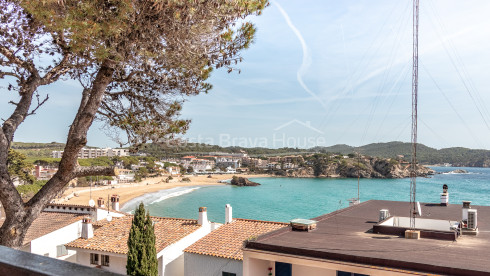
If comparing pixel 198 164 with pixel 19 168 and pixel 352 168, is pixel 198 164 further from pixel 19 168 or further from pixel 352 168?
pixel 19 168

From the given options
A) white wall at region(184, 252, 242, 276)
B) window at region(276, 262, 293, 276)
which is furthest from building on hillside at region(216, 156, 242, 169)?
window at region(276, 262, 293, 276)

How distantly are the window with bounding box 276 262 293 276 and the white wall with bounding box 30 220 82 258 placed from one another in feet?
39.0

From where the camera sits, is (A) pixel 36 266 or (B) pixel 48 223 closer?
(A) pixel 36 266

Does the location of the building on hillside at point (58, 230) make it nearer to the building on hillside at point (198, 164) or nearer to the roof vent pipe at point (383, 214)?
the roof vent pipe at point (383, 214)

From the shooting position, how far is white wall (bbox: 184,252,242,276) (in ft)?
44.3

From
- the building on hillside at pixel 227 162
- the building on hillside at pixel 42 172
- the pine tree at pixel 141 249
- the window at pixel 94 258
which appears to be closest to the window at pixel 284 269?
the pine tree at pixel 141 249

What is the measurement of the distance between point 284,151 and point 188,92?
145122 mm

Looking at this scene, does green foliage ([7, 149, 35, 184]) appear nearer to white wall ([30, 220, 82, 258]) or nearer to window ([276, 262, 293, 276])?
white wall ([30, 220, 82, 258])

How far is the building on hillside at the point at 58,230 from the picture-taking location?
677 inches

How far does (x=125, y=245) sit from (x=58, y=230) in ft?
14.8

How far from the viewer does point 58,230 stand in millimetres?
17859

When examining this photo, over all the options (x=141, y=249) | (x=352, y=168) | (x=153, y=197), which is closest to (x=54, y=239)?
(x=141, y=249)

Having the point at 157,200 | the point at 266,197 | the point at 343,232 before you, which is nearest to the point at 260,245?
the point at 343,232

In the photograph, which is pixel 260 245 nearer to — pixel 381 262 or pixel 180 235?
pixel 381 262
